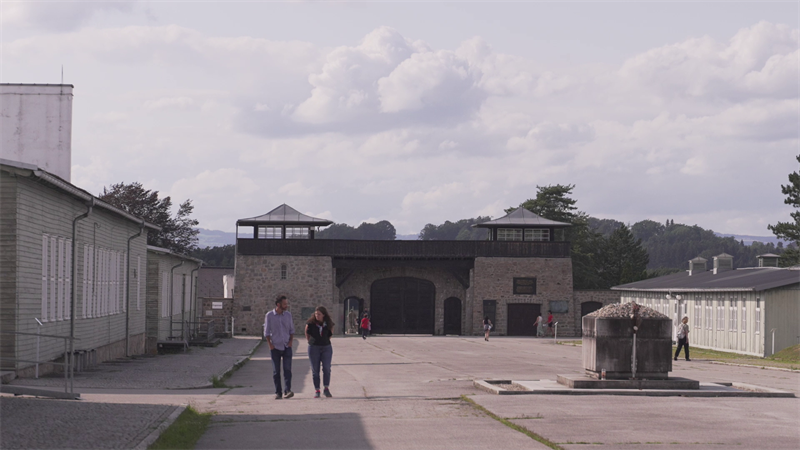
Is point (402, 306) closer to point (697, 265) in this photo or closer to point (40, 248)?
point (697, 265)

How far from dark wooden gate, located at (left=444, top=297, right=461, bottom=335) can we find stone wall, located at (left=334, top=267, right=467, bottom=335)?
247mm

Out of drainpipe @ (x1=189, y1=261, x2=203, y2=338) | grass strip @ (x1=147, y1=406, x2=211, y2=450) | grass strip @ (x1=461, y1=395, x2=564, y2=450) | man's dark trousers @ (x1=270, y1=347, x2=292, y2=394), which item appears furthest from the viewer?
drainpipe @ (x1=189, y1=261, x2=203, y2=338)

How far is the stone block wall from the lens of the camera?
5678 centimetres

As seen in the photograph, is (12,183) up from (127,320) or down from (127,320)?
up

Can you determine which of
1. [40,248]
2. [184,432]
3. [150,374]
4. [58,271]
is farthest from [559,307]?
[184,432]

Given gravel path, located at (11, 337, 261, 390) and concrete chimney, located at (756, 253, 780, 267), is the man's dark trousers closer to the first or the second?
gravel path, located at (11, 337, 261, 390)

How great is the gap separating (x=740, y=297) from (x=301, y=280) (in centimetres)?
2597

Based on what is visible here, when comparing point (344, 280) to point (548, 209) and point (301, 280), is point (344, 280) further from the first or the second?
point (548, 209)

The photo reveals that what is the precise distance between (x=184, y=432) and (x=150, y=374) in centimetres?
1005

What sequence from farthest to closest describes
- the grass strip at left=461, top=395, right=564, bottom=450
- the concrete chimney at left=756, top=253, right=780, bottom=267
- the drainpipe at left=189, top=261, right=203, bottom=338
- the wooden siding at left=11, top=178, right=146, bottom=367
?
the concrete chimney at left=756, top=253, right=780, bottom=267, the drainpipe at left=189, top=261, right=203, bottom=338, the wooden siding at left=11, top=178, right=146, bottom=367, the grass strip at left=461, top=395, right=564, bottom=450

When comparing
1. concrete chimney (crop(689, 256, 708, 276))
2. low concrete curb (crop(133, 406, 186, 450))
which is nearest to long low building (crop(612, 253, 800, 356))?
concrete chimney (crop(689, 256, 708, 276))

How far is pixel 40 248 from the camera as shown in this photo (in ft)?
59.3

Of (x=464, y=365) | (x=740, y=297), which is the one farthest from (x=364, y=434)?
(x=740, y=297)

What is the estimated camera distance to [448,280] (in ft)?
190
